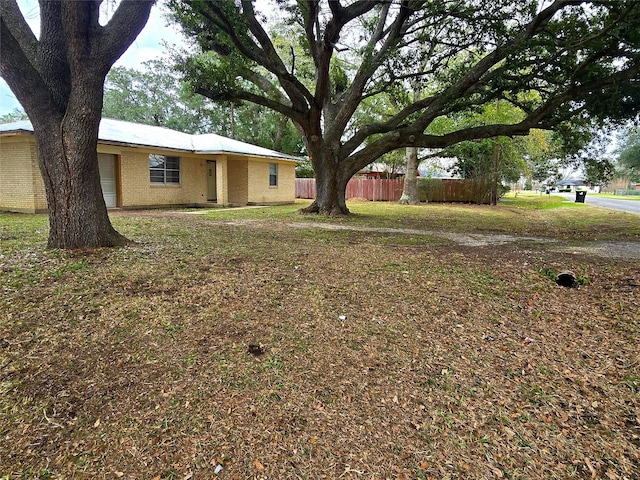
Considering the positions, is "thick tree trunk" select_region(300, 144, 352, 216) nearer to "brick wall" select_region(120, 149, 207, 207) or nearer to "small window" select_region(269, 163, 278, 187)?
"brick wall" select_region(120, 149, 207, 207)

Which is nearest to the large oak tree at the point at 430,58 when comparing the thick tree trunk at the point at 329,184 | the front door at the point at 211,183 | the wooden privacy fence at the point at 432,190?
the thick tree trunk at the point at 329,184

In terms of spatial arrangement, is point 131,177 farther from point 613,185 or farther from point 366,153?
point 613,185

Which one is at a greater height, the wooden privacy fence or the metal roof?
the metal roof

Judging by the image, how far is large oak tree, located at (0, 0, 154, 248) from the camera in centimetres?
517

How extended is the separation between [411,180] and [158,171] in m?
14.9

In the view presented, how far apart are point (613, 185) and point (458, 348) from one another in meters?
87.0

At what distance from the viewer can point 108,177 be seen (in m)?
13.7

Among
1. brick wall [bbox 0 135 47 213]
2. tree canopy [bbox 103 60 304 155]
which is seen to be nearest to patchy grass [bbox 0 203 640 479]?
brick wall [bbox 0 135 47 213]

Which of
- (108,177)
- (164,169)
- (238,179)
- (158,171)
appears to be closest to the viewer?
(108,177)

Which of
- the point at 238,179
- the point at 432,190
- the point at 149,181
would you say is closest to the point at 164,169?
the point at 149,181

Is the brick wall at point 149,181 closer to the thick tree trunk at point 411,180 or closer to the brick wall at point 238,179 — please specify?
the brick wall at point 238,179

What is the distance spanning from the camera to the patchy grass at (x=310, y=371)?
2.12m

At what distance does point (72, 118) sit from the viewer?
526cm

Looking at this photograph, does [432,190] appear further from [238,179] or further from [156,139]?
[156,139]
